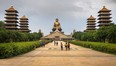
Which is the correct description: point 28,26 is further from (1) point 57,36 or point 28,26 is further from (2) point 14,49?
(2) point 14,49

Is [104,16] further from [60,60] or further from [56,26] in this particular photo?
[60,60]

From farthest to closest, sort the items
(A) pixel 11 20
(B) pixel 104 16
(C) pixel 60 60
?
(A) pixel 11 20, (B) pixel 104 16, (C) pixel 60 60

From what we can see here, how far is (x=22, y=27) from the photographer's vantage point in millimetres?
115812

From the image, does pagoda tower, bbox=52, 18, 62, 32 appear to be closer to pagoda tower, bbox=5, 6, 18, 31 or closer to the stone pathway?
pagoda tower, bbox=5, 6, 18, 31

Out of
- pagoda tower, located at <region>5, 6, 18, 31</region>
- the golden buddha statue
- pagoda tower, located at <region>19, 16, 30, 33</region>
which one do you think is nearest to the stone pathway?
pagoda tower, located at <region>5, 6, 18, 31</region>

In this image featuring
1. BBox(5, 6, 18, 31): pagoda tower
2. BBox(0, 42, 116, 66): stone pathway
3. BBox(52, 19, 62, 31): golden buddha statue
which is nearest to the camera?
BBox(0, 42, 116, 66): stone pathway

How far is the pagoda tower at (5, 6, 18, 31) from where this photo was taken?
3787 inches

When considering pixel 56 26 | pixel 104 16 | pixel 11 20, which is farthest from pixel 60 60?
pixel 56 26

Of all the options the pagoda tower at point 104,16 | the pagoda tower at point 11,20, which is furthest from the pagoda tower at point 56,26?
the pagoda tower at point 104,16

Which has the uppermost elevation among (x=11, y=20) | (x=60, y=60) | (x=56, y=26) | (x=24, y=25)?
(x=11, y=20)

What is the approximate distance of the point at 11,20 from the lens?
320ft

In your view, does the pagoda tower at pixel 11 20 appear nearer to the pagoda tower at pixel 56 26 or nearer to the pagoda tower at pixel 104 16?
the pagoda tower at pixel 104 16

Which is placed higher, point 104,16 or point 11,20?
point 104,16

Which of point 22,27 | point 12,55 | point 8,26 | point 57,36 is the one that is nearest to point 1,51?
point 12,55
